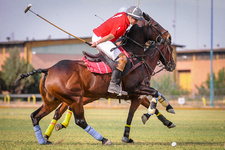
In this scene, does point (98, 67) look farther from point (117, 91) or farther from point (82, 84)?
point (117, 91)

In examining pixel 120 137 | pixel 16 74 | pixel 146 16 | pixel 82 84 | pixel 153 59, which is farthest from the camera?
pixel 16 74

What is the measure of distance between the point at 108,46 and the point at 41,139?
118 inches

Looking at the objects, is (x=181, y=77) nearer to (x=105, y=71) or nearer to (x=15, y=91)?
(x=15, y=91)

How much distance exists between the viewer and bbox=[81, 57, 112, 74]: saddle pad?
30.2ft

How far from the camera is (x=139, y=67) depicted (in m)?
9.88

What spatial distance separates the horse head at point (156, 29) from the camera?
10484 mm

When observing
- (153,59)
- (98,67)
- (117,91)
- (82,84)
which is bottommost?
(117,91)

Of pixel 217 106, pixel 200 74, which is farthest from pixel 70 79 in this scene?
pixel 200 74

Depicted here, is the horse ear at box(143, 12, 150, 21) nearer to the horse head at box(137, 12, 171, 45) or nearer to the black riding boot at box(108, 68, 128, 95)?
the horse head at box(137, 12, 171, 45)

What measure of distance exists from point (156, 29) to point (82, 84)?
3037mm

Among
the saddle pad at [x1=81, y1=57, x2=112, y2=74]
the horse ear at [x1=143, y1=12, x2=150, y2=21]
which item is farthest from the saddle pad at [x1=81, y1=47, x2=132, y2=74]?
the horse ear at [x1=143, y1=12, x2=150, y2=21]

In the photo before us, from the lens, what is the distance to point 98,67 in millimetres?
9305

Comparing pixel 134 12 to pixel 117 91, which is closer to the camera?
pixel 117 91

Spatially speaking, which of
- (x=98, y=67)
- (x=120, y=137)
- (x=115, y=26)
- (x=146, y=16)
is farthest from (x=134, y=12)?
(x=120, y=137)
